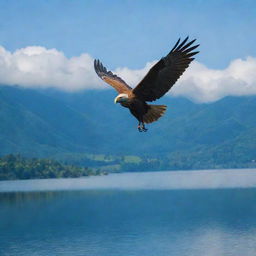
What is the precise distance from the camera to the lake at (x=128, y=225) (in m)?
100

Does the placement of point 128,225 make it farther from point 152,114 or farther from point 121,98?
point 121,98

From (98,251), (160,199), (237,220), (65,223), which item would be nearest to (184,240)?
(98,251)

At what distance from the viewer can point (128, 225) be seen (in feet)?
425

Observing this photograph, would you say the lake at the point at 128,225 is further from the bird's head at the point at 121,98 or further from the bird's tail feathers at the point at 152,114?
the bird's head at the point at 121,98

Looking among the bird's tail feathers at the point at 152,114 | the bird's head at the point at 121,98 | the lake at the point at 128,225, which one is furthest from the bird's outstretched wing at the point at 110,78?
the lake at the point at 128,225

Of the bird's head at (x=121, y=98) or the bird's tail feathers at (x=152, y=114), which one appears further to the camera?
the bird's tail feathers at (x=152, y=114)

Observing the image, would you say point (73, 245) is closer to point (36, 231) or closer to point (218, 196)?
point (36, 231)

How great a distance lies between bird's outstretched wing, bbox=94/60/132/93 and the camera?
563 inches

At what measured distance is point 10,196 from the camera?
617 ft

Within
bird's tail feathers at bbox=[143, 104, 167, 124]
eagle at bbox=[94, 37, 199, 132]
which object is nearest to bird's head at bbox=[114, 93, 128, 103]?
eagle at bbox=[94, 37, 199, 132]

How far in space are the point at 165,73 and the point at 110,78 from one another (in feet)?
14.3

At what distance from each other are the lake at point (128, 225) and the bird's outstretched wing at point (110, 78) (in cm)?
7853

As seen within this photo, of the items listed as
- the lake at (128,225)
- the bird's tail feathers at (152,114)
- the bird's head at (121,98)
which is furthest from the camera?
the lake at (128,225)

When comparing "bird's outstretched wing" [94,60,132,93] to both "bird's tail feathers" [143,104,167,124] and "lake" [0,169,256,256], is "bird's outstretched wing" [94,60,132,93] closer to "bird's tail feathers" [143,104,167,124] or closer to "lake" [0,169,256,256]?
"bird's tail feathers" [143,104,167,124]
